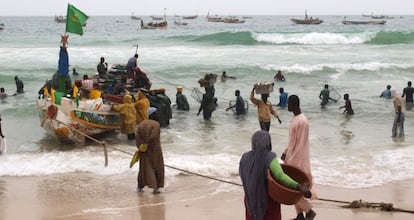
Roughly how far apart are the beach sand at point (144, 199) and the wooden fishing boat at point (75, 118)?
2.66 metres

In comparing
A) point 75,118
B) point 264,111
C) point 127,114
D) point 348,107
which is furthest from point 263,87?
point 348,107

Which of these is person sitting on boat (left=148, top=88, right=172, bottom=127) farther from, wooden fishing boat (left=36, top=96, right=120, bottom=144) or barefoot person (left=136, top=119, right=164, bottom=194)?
barefoot person (left=136, top=119, right=164, bottom=194)

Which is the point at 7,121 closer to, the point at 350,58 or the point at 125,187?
the point at 125,187

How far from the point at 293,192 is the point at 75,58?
32114 millimetres

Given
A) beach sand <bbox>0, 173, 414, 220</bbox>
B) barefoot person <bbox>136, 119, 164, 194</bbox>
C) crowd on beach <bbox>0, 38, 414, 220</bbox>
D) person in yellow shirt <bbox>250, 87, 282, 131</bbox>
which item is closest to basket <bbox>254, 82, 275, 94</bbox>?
crowd on beach <bbox>0, 38, 414, 220</bbox>

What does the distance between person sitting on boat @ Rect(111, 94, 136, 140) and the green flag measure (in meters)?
1.78

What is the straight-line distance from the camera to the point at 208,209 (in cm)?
720

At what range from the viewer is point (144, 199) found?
25.4 feet

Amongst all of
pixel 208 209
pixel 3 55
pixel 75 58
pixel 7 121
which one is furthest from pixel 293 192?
pixel 3 55

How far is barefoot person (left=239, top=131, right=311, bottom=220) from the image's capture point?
14.8ft

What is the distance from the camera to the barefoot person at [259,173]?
4.52 metres

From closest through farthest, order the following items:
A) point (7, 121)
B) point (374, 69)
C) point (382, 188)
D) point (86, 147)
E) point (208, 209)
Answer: point (208, 209), point (382, 188), point (86, 147), point (7, 121), point (374, 69)

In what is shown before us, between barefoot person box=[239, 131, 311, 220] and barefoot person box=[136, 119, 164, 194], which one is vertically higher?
barefoot person box=[239, 131, 311, 220]

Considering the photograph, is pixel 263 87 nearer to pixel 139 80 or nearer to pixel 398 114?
pixel 398 114
